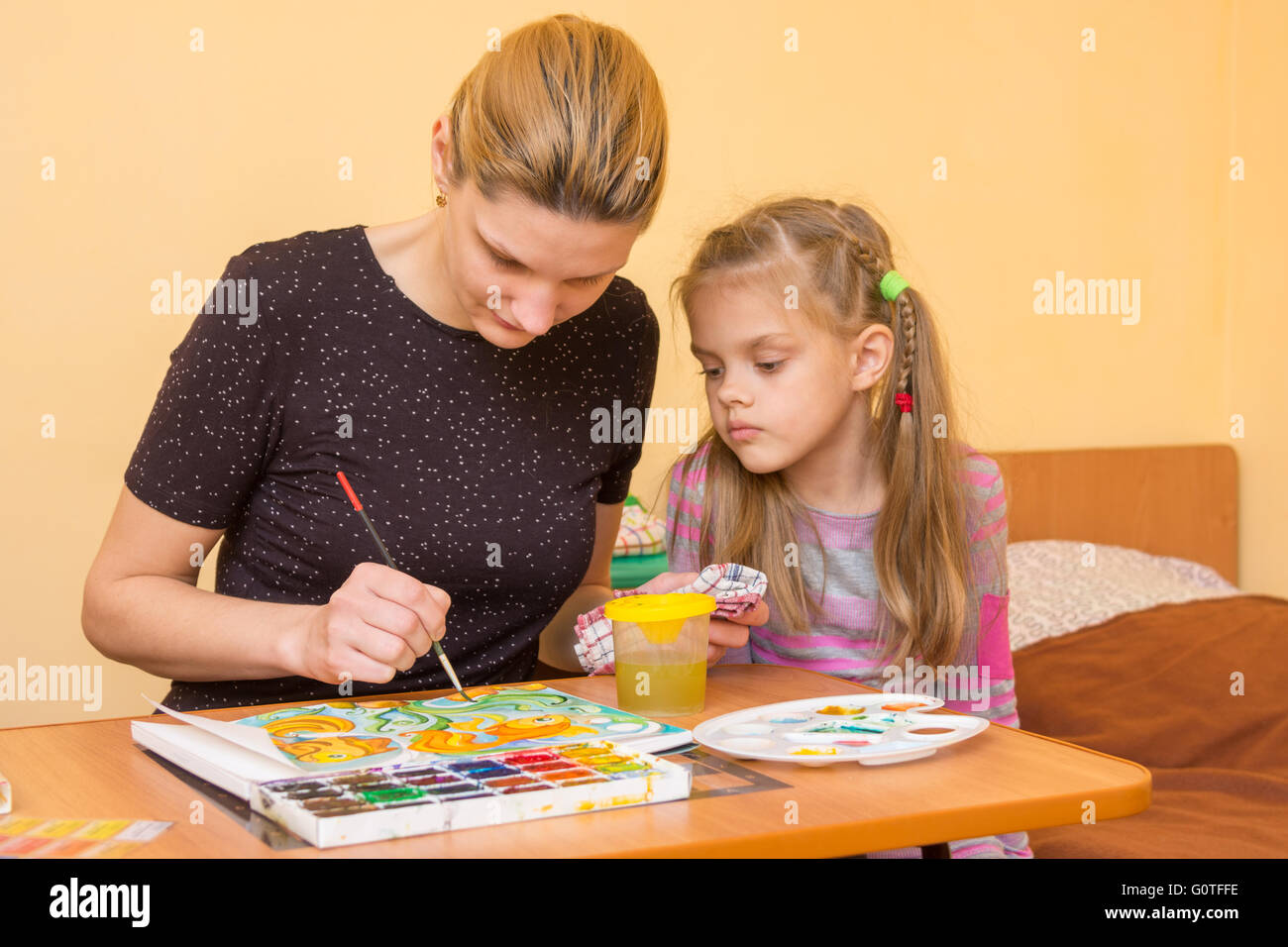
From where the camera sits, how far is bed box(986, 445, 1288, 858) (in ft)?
5.68

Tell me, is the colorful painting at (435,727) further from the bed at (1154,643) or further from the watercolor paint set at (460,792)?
the bed at (1154,643)

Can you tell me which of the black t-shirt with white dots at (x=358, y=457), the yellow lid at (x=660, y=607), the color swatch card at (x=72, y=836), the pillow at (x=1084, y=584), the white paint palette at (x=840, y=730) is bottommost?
the pillow at (x=1084, y=584)

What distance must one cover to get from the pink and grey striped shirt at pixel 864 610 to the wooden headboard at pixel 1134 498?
1241mm

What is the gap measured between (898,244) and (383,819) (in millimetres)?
2130

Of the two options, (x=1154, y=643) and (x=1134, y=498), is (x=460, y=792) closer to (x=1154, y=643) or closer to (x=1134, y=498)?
(x=1154, y=643)

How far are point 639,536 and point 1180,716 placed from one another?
97cm

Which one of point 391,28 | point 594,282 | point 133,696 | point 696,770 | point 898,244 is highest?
point 391,28

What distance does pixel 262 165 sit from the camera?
82.7 inches

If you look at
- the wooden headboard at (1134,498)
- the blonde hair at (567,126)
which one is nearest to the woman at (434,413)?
the blonde hair at (567,126)

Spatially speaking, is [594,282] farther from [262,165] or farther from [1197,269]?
[1197,269]

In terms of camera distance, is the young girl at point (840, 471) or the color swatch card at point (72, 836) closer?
the color swatch card at point (72, 836)

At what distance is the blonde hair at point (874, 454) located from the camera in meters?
1.49

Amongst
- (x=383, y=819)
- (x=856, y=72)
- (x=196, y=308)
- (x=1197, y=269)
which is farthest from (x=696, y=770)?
(x=1197, y=269)
